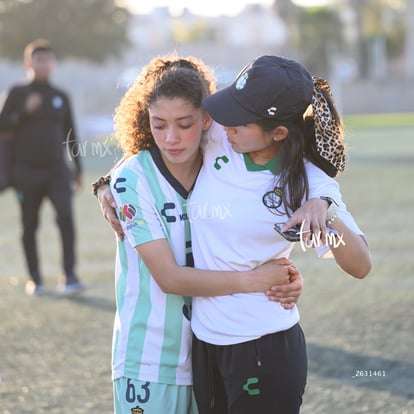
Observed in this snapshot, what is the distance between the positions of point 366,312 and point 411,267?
1872 mm

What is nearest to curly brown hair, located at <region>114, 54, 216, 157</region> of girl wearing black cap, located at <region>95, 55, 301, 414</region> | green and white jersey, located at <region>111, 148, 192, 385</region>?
girl wearing black cap, located at <region>95, 55, 301, 414</region>

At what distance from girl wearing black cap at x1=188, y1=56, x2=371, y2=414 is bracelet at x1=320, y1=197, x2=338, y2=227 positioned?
7 cm

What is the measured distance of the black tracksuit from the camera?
848cm

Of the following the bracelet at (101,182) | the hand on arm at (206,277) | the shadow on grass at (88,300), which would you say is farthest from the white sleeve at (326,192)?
the shadow on grass at (88,300)

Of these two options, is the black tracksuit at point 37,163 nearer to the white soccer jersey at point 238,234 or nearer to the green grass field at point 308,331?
the green grass field at point 308,331

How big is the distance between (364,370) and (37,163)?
168 inches

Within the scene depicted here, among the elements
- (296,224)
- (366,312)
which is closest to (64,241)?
(366,312)

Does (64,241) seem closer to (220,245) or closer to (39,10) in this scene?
(220,245)

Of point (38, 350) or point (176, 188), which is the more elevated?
point (176, 188)

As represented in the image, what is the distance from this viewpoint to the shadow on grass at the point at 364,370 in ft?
16.9

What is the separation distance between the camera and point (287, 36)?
73.4 m

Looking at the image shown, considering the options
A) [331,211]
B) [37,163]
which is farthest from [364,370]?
[37,163]

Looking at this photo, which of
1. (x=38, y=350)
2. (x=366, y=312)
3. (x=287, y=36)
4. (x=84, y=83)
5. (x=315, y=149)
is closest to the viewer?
(x=315, y=149)

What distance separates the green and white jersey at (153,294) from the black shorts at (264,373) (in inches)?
6.5
